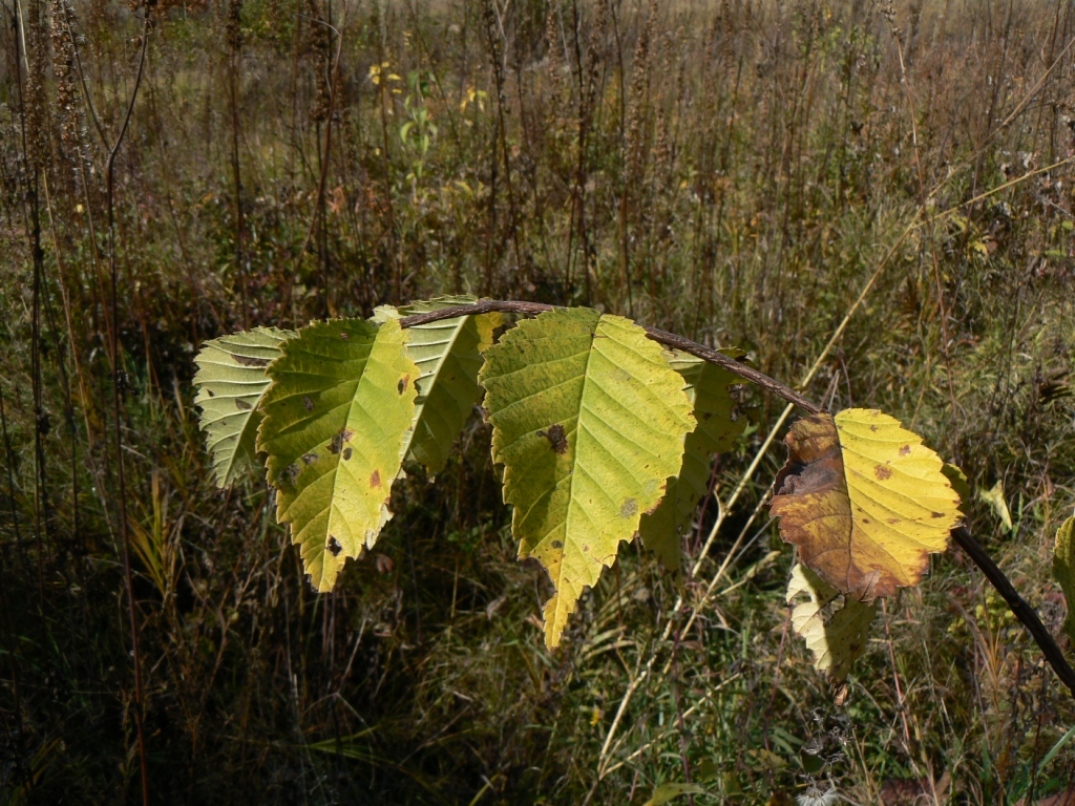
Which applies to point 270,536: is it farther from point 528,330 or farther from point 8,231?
point 528,330

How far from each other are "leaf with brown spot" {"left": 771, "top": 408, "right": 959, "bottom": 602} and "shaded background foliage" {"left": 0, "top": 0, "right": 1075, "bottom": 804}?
58cm

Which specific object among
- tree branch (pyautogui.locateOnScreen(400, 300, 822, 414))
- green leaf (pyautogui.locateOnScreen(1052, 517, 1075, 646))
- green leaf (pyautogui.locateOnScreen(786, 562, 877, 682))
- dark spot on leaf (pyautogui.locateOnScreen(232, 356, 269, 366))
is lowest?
green leaf (pyautogui.locateOnScreen(786, 562, 877, 682))

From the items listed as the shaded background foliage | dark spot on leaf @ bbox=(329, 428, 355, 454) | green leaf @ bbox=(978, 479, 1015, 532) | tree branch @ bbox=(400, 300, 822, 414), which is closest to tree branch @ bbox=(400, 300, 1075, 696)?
tree branch @ bbox=(400, 300, 822, 414)

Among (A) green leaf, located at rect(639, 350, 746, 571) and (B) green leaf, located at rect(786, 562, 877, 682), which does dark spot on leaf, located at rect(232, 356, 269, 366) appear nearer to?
(A) green leaf, located at rect(639, 350, 746, 571)

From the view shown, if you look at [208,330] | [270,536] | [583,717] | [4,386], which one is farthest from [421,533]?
[4,386]

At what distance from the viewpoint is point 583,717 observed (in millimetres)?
1862

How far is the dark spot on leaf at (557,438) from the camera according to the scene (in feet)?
1.53

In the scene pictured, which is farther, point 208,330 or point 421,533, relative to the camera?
point 208,330

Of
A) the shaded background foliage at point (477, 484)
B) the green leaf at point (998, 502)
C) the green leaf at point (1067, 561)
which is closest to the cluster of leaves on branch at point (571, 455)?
the green leaf at point (1067, 561)

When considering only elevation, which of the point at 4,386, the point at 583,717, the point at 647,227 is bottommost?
the point at 583,717

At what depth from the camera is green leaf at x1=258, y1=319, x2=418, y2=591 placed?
482 mm

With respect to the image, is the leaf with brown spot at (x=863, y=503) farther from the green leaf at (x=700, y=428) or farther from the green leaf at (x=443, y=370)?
the green leaf at (x=443, y=370)

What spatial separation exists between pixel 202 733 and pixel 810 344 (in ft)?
6.68

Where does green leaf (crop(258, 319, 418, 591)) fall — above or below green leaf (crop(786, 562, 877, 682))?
above
